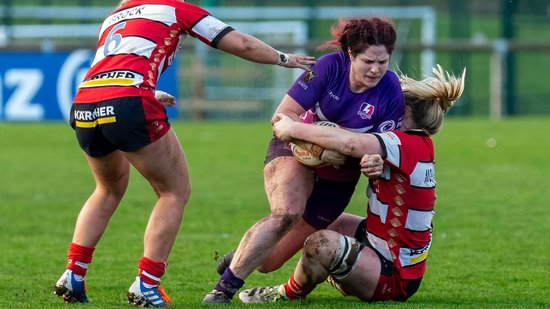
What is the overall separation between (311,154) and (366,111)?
411mm

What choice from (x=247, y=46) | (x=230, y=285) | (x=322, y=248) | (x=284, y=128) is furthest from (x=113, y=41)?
(x=322, y=248)

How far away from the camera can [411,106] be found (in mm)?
6332

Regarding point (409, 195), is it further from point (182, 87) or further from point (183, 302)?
point (182, 87)

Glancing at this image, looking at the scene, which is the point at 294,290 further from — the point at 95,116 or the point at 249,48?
the point at 95,116

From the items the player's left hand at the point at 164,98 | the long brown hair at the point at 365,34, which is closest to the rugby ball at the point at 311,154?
the long brown hair at the point at 365,34

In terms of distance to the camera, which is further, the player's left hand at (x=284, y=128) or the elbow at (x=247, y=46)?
the player's left hand at (x=284, y=128)

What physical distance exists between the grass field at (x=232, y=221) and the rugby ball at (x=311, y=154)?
0.75m

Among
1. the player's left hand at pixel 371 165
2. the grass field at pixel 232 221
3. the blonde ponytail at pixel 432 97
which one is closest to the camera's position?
the player's left hand at pixel 371 165

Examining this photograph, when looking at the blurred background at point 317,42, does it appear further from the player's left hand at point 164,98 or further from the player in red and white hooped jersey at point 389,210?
the player in red and white hooped jersey at point 389,210

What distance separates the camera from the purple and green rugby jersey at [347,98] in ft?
20.6

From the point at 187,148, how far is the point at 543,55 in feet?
41.8

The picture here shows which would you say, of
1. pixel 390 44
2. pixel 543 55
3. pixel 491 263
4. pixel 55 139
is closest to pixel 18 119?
pixel 55 139

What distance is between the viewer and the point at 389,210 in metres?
6.18

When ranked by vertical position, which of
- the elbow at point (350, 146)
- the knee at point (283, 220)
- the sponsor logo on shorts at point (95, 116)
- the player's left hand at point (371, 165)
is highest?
the sponsor logo on shorts at point (95, 116)
